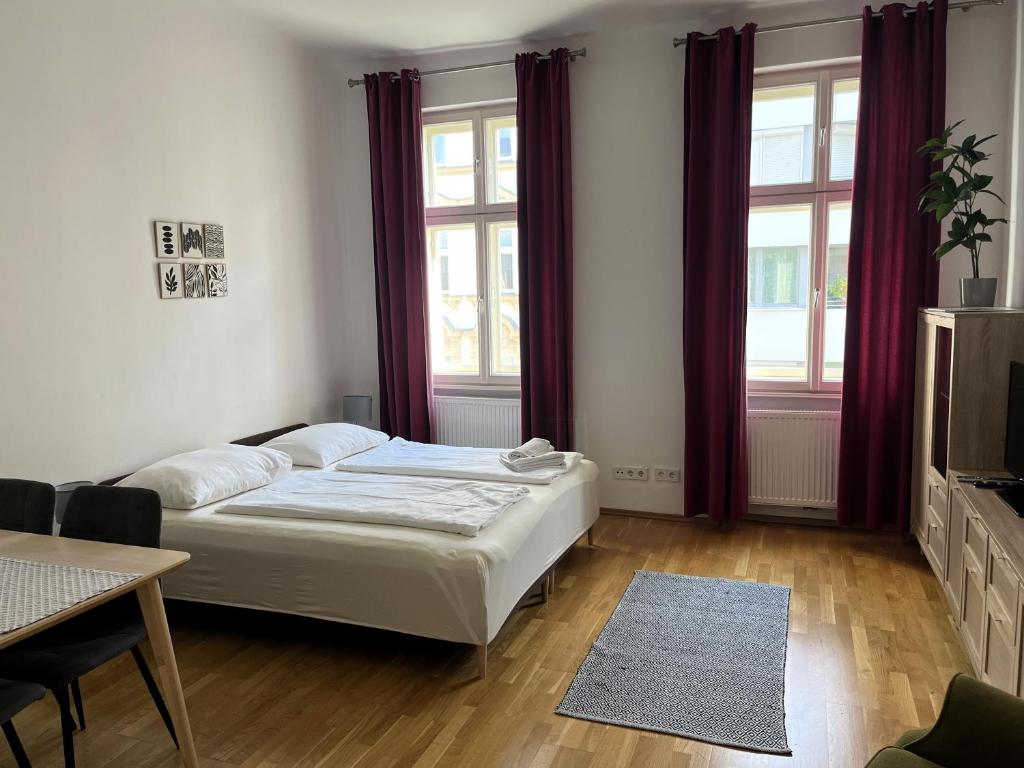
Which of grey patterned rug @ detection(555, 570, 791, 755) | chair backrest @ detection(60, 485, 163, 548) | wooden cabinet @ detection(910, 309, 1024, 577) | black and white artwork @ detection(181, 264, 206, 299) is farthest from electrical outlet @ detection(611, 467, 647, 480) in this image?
chair backrest @ detection(60, 485, 163, 548)

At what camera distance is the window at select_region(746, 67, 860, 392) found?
14.2 feet

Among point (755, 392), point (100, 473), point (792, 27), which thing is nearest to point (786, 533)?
point (755, 392)

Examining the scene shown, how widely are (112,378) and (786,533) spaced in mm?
3621

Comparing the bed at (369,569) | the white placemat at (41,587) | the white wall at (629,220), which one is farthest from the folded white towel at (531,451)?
the white placemat at (41,587)

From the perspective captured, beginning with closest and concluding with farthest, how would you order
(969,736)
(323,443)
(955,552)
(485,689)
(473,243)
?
(969,736) < (485,689) < (955,552) < (323,443) < (473,243)

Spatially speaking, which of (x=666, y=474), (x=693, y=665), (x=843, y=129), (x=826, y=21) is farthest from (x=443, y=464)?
(x=826, y=21)

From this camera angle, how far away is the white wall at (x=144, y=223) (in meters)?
3.22

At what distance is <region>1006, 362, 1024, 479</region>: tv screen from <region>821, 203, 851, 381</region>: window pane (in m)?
1.36

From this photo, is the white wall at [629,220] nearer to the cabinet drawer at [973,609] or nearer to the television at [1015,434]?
the television at [1015,434]

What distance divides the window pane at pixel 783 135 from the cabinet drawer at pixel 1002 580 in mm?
2587

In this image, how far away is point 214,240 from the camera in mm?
4184

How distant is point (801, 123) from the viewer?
14.4ft

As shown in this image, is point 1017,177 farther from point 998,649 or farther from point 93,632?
point 93,632

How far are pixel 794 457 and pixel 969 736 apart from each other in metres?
2.97
